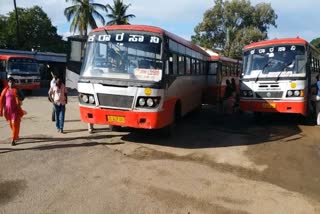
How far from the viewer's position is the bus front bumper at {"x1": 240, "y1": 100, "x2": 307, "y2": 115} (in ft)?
38.8

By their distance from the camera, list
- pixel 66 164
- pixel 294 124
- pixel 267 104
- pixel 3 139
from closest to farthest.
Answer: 1. pixel 66 164
2. pixel 3 139
3. pixel 267 104
4. pixel 294 124

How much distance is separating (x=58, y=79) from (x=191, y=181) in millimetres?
5812

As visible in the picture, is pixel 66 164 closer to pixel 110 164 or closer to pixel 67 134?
pixel 110 164

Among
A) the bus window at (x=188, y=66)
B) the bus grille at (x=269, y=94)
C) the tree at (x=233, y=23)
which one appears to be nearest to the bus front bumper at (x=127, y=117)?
the bus window at (x=188, y=66)

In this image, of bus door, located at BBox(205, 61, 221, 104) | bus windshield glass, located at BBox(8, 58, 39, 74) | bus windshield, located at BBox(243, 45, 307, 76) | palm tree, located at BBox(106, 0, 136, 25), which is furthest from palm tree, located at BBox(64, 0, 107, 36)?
bus windshield, located at BBox(243, 45, 307, 76)

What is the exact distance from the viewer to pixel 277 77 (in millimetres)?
12086

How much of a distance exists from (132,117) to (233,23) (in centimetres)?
4471

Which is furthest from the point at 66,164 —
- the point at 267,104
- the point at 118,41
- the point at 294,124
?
the point at 294,124

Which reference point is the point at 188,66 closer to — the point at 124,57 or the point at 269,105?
the point at 269,105

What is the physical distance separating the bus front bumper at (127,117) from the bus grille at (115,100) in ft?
0.47

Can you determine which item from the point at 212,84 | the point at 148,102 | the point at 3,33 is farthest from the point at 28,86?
the point at 3,33

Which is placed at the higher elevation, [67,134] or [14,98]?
[14,98]

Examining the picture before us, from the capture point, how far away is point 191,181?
6586 mm

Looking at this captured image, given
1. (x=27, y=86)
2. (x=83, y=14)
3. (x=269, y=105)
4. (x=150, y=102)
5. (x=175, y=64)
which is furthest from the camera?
(x=83, y=14)
